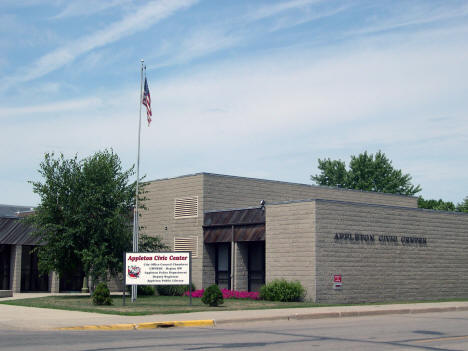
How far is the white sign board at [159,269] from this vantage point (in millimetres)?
26328

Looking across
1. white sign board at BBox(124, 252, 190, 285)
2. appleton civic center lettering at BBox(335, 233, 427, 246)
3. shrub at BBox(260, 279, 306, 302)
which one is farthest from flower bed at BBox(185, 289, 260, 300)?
white sign board at BBox(124, 252, 190, 285)

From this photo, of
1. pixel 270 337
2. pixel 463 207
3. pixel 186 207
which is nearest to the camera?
pixel 270 337

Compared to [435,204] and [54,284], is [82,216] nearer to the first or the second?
[54,284]

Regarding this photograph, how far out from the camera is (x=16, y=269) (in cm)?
3825

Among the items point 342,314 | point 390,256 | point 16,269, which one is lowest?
point 342,314

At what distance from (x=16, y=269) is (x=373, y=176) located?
4401cm

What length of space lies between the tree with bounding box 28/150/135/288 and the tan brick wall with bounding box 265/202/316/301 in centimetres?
723

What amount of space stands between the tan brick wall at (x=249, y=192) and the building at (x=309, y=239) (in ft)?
0.20

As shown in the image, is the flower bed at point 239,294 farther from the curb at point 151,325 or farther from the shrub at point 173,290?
the curb at point 151,325

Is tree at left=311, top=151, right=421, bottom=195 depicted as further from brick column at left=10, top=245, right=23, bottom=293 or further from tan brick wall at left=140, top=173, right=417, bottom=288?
brick column at left=10, top=245, right=23, bottom=293

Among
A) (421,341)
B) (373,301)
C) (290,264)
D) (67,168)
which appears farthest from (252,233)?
(421,341)

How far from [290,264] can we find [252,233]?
10.7 feet

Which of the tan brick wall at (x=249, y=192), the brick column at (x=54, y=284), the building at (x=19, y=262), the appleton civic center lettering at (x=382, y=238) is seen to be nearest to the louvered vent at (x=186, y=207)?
the tan brick wall at (x=249, y=192)

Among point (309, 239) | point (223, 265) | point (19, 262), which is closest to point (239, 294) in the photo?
point (223, 265)
